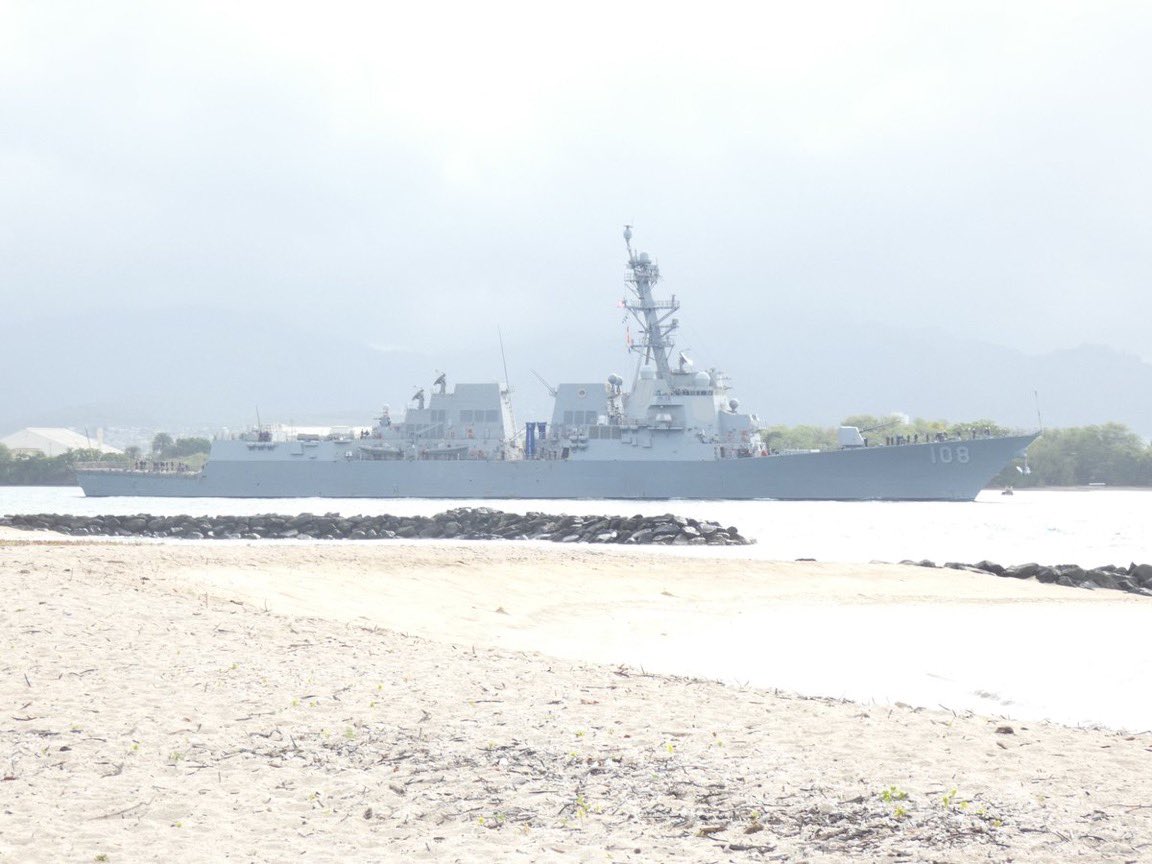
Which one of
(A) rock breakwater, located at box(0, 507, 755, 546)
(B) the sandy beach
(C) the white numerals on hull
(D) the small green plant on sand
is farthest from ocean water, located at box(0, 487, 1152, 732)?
(C) the white numerals on hull

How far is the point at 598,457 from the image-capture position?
201 feet

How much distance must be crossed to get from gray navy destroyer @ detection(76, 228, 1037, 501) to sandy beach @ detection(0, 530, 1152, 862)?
46.6 metres

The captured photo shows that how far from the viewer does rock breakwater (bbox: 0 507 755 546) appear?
103 feet

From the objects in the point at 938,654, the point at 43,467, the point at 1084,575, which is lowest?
the point at 938,654

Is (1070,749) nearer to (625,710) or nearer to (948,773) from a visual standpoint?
(948,773)

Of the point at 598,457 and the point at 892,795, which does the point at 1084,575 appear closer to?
the point at 892,795

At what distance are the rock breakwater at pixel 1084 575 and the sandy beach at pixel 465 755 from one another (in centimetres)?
954

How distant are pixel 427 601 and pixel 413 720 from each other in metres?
7.66

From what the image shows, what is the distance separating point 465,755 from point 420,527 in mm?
29171

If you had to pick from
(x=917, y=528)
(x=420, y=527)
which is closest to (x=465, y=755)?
(x=420, y=527)

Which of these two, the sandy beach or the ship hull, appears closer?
the sandy beach

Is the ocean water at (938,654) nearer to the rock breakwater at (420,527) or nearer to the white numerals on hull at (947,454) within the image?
the rock breakwater at (420,527)

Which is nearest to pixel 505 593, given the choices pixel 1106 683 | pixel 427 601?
pixel 427 601

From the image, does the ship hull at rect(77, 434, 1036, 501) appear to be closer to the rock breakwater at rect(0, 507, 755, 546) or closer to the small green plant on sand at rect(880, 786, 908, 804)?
the rock breakwater at rect(0, 507, 755, 546)
